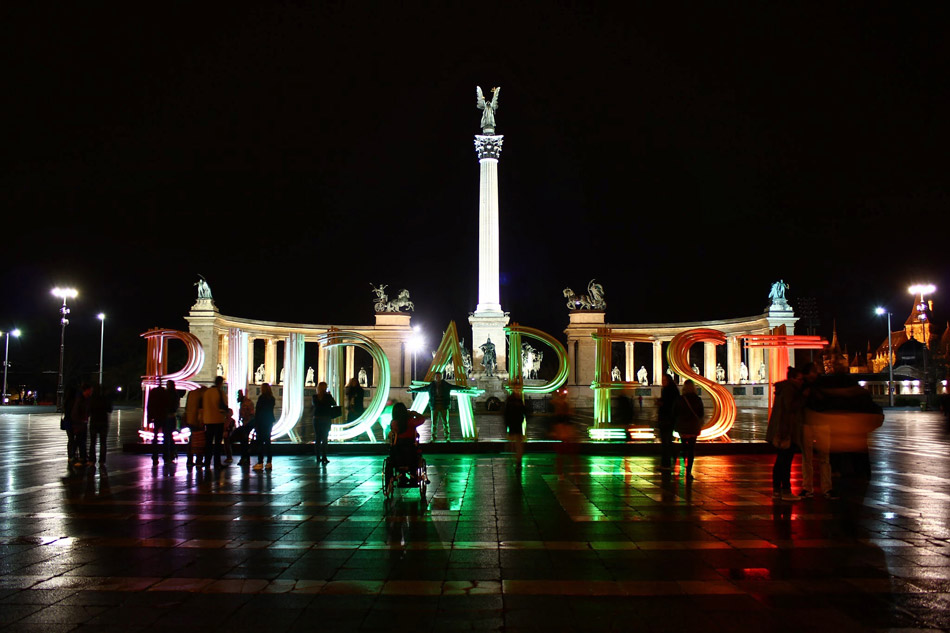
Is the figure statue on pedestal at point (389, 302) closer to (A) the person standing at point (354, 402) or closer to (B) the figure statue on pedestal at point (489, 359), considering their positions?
(B) the figure statue on pedestal at point (489, 359)

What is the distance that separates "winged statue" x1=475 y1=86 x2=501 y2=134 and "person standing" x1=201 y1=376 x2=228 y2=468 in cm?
4914

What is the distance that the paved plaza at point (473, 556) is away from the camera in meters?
6.54

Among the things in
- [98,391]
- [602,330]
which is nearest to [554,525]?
[98,391]

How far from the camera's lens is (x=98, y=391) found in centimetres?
1780

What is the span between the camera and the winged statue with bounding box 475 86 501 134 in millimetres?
63719

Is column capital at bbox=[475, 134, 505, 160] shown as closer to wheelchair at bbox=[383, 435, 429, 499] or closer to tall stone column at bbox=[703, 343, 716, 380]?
tall stone column at bbox=[703, 343, 716, 380]

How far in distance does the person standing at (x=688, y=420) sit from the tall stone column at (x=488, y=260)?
148 feet

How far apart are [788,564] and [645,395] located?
61939mm

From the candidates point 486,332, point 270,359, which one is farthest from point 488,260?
point 270,359

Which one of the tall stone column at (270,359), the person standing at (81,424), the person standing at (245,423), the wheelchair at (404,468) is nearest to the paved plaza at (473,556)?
the wheelchair at (404,468)

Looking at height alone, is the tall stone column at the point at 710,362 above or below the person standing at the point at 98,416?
above

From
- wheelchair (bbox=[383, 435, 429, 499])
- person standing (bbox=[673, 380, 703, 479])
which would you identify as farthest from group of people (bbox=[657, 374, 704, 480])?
wheelchair (bbox=[383, 435, 429, 499])

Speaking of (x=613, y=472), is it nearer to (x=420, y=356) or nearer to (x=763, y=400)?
(x=763, y=400)

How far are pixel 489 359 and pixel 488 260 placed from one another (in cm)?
819
